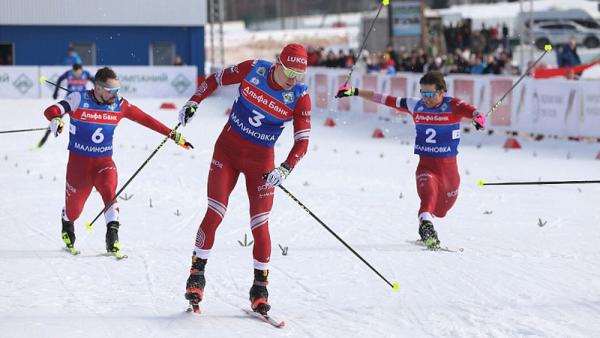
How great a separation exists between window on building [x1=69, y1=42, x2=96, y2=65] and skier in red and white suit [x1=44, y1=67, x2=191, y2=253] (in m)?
36.0

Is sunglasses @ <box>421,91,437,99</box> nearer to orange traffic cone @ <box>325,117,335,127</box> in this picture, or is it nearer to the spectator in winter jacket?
orange traffic cone @ <box>325,117,335,127</box>

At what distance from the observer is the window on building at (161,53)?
46438mm

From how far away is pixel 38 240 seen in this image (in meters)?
10.8

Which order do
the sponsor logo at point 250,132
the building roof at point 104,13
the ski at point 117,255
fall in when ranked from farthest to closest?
the building roof at point 104,13
the ski at point 117,255
the sponsor logo at point 250,132

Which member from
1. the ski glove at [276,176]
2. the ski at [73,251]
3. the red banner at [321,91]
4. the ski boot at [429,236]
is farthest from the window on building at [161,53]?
the ski glove at [276,176]

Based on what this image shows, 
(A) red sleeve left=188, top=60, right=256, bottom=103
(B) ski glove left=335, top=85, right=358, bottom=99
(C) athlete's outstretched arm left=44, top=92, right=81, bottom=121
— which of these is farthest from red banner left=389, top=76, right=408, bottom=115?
(A) red sleeve left=188, top=60, right=256, bottom=103

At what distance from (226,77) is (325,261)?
8.55 feet

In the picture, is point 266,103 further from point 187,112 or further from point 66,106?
point 66,106

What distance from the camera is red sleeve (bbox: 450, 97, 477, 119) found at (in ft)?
34.6

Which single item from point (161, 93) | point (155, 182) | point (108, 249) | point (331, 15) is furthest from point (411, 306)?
point (331, 15)

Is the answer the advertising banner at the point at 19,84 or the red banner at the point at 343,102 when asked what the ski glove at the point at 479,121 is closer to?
the red banner at the point at 343,102

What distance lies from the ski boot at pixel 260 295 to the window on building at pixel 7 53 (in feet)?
129

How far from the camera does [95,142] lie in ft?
32.6

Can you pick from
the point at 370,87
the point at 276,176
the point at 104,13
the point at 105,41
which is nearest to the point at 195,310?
the point at 276,176
